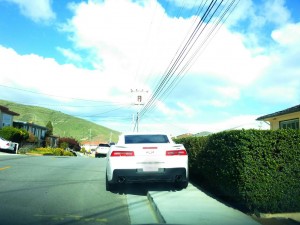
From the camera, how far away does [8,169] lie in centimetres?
1515

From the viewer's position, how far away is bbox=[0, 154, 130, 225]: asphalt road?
24.5ft

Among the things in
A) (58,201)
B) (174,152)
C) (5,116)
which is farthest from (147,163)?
(5,116)

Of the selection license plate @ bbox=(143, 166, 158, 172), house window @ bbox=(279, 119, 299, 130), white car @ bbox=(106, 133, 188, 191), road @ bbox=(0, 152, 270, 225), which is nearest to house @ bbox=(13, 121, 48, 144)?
house window @ bbox=(279, 119, 299, 130)

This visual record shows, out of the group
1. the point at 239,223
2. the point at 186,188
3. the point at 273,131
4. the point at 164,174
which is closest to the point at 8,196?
the point at 164,174

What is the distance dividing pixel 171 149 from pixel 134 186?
7.79 feet

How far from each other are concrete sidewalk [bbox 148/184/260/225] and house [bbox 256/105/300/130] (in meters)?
9.90

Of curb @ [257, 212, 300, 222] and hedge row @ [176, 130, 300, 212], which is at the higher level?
hedge row @ [176, 130, 300, 212]

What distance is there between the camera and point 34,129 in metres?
80.1

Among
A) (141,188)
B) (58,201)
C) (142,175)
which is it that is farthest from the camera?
(141,188)

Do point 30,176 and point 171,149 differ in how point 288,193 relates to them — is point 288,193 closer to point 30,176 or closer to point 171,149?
point 171,149

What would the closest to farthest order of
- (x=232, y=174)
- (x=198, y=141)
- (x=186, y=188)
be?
(x=232, y=174)
(x=186, y=188)
(x=198, y=141)

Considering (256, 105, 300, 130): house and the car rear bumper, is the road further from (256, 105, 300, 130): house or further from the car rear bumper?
(256, 105, 300, 130): house

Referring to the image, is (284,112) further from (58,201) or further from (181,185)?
(58,201)

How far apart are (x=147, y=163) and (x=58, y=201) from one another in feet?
7.33
